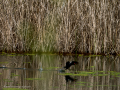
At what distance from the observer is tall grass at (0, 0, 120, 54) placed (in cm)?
1018

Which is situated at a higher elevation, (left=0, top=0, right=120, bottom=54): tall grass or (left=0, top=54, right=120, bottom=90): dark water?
(left=0, top=0, right=120, bottom=54): tall grass

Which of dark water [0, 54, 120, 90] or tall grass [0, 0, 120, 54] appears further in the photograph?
tall grass [0, 0, 120, 54]

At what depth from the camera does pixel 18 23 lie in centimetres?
1045

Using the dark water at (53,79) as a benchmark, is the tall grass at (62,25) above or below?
above

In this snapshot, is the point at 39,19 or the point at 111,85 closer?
the point at 111,85

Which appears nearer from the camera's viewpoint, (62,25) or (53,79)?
(53,79)

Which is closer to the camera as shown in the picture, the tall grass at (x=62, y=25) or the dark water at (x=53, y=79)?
the dark water at (x=53, y=79)

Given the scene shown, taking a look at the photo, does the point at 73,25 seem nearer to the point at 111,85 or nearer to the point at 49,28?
the point at 49,28

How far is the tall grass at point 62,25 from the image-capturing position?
10.2 metres

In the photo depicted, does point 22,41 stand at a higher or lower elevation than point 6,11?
lower

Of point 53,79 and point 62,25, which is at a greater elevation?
point 62,25

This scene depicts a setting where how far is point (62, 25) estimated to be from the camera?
10.2 m

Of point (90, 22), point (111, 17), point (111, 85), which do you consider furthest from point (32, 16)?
point (111, 85)

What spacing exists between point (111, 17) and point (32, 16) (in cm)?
277
